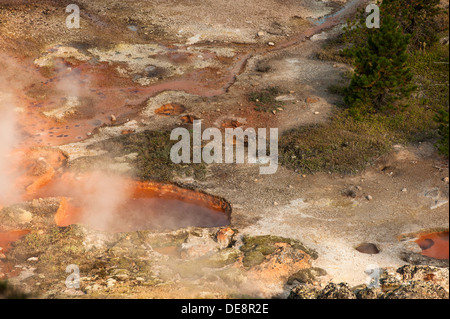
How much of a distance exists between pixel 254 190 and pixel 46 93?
11359mm

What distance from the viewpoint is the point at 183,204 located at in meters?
15.7

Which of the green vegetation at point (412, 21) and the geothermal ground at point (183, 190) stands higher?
the green vegetation at point (412, 21)

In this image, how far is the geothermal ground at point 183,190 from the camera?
12344 millimetres

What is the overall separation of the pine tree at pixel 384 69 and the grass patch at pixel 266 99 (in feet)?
11.1

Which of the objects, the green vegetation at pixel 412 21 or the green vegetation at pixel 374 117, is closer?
the green vegetation at pixel 374 117

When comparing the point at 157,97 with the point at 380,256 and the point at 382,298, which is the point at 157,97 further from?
the point at 382,298

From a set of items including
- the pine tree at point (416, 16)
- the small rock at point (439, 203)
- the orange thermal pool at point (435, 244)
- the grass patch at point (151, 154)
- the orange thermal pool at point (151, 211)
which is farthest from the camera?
the pine tree at point (416, 16)

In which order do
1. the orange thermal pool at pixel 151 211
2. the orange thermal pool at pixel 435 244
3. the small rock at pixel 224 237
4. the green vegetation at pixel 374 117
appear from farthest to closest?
the green vegetation at pixel 374 117 → the orange thermal pool at pixel 151 211 → the small rock at pixel 224 237 → the orange thermal pool at pixel 435 244

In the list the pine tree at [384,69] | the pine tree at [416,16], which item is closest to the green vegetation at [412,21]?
the pine tree at [416,16]

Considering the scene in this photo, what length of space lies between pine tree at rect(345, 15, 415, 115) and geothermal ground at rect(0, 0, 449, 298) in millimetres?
1838

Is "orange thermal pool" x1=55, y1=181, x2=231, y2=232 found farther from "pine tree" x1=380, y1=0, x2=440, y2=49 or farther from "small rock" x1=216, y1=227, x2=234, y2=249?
"pine tree" x1=380, y1=0, x2=440, y2=49

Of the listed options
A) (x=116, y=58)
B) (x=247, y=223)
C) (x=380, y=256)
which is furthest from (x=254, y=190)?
(x=116, y=58)

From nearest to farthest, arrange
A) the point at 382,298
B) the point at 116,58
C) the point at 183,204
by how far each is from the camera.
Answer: the point at 382,298 → the point at 183,204 → the point at 116,58

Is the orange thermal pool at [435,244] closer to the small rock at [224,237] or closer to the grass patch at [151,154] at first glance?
the small rock at [224,237]
